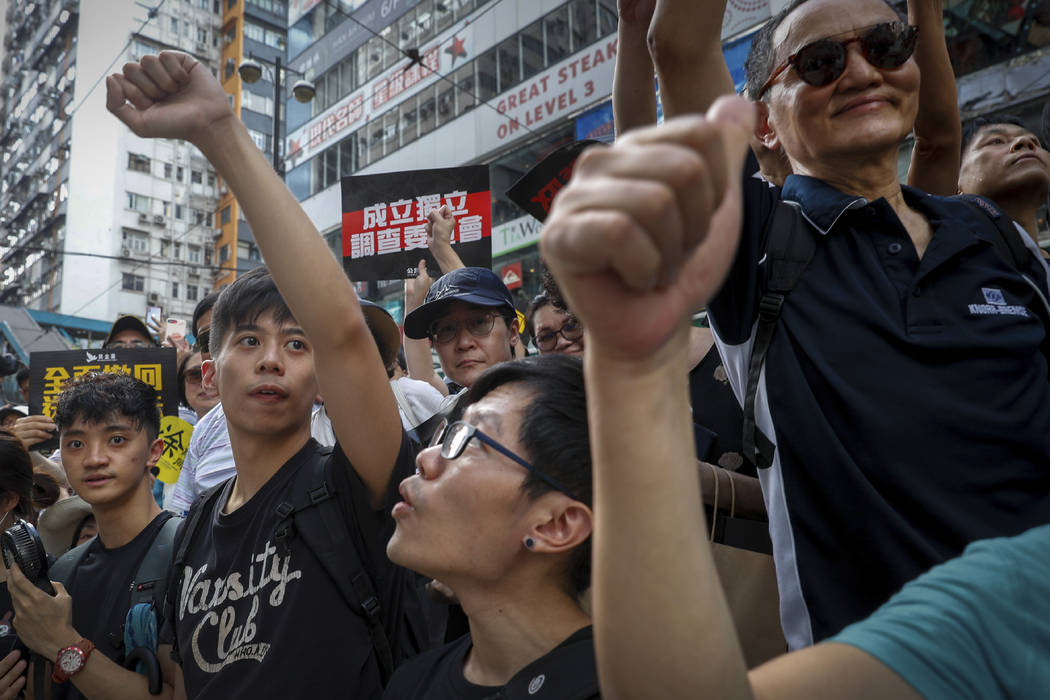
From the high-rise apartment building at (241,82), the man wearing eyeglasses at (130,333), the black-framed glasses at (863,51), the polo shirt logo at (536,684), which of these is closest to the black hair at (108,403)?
the man wearing eyeglasses at (130,333)

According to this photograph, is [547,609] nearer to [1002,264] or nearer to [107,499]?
[1002,264]

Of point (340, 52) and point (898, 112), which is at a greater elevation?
point (340, 52)

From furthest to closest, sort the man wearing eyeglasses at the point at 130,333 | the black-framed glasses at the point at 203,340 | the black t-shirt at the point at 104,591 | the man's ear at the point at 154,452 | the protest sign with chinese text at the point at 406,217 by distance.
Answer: the man wearing eyeglasses at the point at 130,333
the protest sign with chinese text at the point at 406,217
the black-framed glasses at the point at 203,340
the man's ear at the point at 154,452
the black t-shirt at the point at 104,591

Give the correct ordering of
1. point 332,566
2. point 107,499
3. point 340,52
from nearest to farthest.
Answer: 1. point 332,566
2. point 107,499
3. point 340,52

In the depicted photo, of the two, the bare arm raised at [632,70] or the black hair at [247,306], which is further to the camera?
the black hair at [247,306]

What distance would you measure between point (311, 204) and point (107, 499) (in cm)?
2355

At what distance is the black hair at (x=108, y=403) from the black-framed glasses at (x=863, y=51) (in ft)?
8.81

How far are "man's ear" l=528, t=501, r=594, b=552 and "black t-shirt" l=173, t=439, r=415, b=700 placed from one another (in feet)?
1.51

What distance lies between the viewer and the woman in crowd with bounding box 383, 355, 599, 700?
5.03 feet

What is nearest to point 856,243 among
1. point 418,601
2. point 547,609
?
point 547,609

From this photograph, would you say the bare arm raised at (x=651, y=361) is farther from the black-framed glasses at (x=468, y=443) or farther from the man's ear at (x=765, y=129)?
the man's ear at (x=765, y=129)

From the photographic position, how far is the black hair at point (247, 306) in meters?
2.14

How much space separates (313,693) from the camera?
5.74 ft

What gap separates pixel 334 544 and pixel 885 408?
124 centimetres
